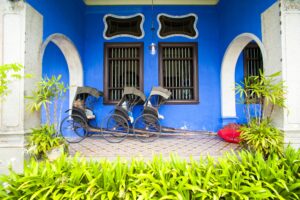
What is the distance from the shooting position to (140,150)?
3.81 m

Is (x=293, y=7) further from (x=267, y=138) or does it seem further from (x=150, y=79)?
(x=150, y=79)

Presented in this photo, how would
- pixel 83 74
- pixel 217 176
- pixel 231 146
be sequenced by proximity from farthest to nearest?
pixel 83 74, pixel 231 146, pixel 217 176

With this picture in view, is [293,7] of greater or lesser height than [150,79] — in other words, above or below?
above

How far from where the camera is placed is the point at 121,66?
5840mm

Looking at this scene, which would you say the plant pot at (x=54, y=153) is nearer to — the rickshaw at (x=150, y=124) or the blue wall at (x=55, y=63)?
the rickshaw at (x=150, y=124)

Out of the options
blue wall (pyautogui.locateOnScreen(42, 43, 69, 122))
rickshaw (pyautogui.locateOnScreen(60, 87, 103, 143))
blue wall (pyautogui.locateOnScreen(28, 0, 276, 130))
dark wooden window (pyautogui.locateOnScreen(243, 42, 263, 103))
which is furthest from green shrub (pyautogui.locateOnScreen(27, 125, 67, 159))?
dark wooden window (pyautogui.locateOnScreen(243, 42, 263, 103))

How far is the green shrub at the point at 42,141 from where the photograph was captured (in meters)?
2.96

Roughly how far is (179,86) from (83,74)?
9.78 feet

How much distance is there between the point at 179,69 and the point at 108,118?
8.87 feet

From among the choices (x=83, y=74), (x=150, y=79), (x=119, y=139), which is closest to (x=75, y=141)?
(x=119, y=139)

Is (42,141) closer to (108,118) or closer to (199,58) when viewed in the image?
(108,118)

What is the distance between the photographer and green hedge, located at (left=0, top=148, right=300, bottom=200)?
2205 millimetres

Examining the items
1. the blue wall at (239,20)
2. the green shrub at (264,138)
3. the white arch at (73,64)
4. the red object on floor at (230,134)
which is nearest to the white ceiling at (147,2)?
the blue wall at (239,20)

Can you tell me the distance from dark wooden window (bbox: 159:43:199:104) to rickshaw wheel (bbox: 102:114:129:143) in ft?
6.14
